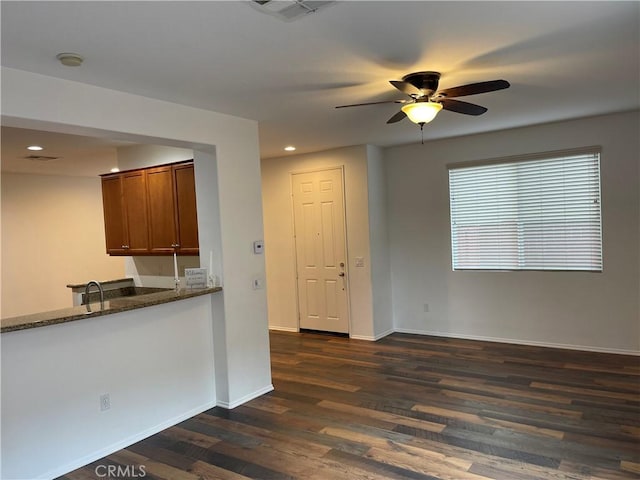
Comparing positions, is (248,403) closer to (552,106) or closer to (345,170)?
(345,170)

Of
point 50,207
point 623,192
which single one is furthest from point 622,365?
point 50,207

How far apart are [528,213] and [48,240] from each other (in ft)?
21.7

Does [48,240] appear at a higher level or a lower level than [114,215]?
lower

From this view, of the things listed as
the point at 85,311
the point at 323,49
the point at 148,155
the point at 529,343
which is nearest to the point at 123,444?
the point at 85,311

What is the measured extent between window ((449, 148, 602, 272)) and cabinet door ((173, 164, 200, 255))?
10.4 ft

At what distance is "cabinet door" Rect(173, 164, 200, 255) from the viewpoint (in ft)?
15.3

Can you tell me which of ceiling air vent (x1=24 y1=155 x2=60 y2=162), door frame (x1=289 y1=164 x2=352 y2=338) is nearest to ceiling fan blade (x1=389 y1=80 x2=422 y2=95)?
door frame (x1=289 y1=164 x2=352 y2=338)

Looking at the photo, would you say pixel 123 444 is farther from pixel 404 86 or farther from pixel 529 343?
pixel 529 343

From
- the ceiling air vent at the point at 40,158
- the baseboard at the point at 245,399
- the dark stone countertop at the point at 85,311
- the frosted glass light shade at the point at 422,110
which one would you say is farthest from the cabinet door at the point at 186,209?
the frosted glass light shade at the point at 422,110

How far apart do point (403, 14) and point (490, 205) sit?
3917mm

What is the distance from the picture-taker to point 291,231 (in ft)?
22.0

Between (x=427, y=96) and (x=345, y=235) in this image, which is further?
(x=345, y=235)

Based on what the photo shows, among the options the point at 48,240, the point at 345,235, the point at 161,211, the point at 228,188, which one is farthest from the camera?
the point at 48,240

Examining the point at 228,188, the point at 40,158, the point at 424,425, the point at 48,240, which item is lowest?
the point at 424,425
